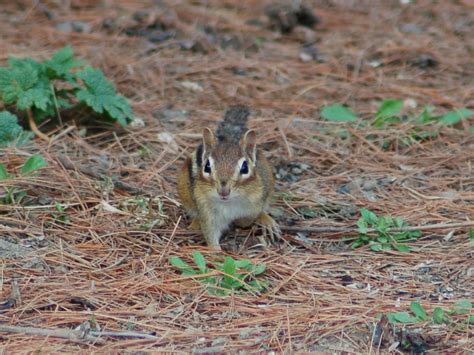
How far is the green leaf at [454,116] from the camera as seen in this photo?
6.25 meters

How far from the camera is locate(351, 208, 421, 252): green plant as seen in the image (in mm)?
4855

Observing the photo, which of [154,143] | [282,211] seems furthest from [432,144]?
[154,143]

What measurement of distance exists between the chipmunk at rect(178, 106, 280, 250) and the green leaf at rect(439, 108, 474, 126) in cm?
163

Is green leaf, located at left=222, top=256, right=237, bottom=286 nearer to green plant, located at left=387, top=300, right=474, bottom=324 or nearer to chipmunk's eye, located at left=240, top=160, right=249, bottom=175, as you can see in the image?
chipmunk's eye, located at left=240, top=160, right=249, bottom=175

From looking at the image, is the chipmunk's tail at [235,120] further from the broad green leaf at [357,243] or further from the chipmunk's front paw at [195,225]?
the broad green leaf at [357,243]

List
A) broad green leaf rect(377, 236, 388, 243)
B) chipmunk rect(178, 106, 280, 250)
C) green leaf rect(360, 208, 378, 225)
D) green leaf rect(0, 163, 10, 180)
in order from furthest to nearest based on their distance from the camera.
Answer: green leaf rect(0, 163, 10, 180) → green leaf rect(360, 208, 378, 225) → broad green leaf rect(377, 236, 388, 243) → chipmunk rect(178, 106, 280, 250)

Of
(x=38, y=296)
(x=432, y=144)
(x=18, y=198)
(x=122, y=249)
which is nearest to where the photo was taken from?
(x=38, y=296)

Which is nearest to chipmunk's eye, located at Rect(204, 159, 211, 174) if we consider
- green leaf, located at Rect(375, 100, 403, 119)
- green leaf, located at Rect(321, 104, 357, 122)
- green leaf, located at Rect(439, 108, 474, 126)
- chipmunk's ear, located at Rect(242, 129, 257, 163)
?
chipmunk's ear, located at Rect(242, 129, 257, 163)

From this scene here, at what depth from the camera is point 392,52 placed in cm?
744

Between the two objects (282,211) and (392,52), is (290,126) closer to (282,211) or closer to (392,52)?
(282,211)

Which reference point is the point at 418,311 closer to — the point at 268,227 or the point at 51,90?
the point at 268,227

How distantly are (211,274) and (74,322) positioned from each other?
2.30ft

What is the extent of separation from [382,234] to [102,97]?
202 cm

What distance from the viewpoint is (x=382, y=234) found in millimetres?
4906
